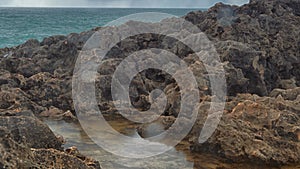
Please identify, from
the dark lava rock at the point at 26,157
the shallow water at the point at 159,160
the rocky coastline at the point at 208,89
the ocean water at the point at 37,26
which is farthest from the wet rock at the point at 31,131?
the ocean water at the point at 37,26

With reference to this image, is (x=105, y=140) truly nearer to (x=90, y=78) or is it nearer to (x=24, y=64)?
(x=90, y=78)

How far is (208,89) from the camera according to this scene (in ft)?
44.7

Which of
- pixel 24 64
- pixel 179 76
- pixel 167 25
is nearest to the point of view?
pixel 179 76

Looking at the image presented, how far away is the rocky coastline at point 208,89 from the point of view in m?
7.88

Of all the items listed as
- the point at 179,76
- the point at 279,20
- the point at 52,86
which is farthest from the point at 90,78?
the point at 279,20

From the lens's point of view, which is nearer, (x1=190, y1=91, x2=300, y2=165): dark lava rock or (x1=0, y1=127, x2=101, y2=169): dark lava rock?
(x1=0, y1=127, x2=101, y2=169): dark lava rock

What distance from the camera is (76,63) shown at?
57.1ft

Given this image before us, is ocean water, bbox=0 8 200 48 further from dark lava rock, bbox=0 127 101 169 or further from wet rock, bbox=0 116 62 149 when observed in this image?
dark lava rock, bbox=0 127 101 169

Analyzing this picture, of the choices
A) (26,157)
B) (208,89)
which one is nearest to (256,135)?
(208,89)

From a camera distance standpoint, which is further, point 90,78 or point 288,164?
point 90,78

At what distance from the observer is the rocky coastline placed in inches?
310

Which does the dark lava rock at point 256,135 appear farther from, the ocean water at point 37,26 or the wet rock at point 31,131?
the ocean water at point 37,26

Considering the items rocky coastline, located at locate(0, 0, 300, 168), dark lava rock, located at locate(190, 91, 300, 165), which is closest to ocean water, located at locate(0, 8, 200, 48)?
rocky coastline, located at locate(0, 0, 300, 168)

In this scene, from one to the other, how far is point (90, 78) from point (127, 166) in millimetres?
6759
